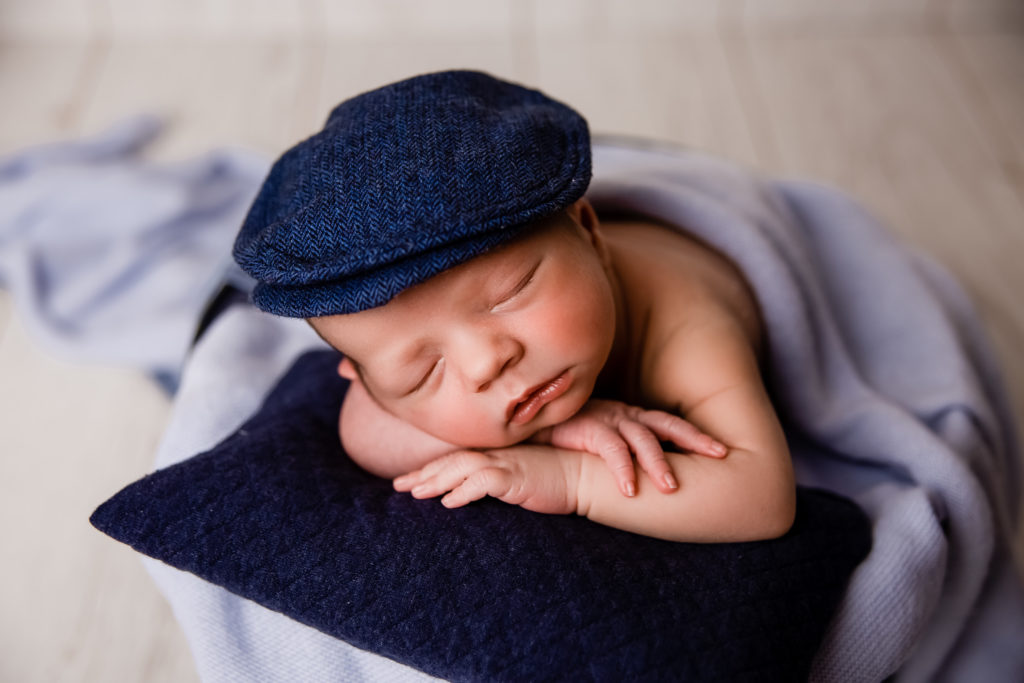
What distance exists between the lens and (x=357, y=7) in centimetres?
205

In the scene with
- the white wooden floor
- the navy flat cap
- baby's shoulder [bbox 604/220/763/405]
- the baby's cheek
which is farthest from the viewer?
the white wooden floor

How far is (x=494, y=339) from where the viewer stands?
72 centimetres

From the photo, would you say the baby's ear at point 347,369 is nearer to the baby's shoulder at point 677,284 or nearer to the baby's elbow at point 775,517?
the baby's shoulder at point 677,284

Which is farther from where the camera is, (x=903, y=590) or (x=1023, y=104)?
(x=1023, y=104)

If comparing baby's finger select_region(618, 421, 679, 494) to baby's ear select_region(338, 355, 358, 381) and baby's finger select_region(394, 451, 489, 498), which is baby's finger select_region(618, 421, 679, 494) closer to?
baby's finger select_region(394, 451, 489, 498)

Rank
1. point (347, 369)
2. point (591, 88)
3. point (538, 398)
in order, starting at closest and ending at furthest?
point (538, 398)
point (347, 369)
point (591, 88)

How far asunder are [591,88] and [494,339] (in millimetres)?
1332

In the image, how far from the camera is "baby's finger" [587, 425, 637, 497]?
31.3 inches

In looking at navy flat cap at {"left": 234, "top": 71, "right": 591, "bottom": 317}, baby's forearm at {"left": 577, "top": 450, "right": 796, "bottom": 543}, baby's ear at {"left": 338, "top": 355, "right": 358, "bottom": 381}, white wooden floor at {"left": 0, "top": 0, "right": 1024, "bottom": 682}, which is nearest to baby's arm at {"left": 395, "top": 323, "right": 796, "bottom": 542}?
baby's forearm at {"left": 577, "top": 450, "right": 796, "bottom": 543}

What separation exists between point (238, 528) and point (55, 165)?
1097mm

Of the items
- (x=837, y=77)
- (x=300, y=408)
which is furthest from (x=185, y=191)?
(x=837, y=77)

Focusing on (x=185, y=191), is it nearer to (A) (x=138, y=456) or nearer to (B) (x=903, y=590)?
(A) (x=138, y=456)

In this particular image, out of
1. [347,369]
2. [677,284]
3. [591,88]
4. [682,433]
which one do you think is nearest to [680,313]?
[677,284]

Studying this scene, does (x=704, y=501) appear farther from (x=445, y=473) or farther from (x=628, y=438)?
(x=445, y=473)
